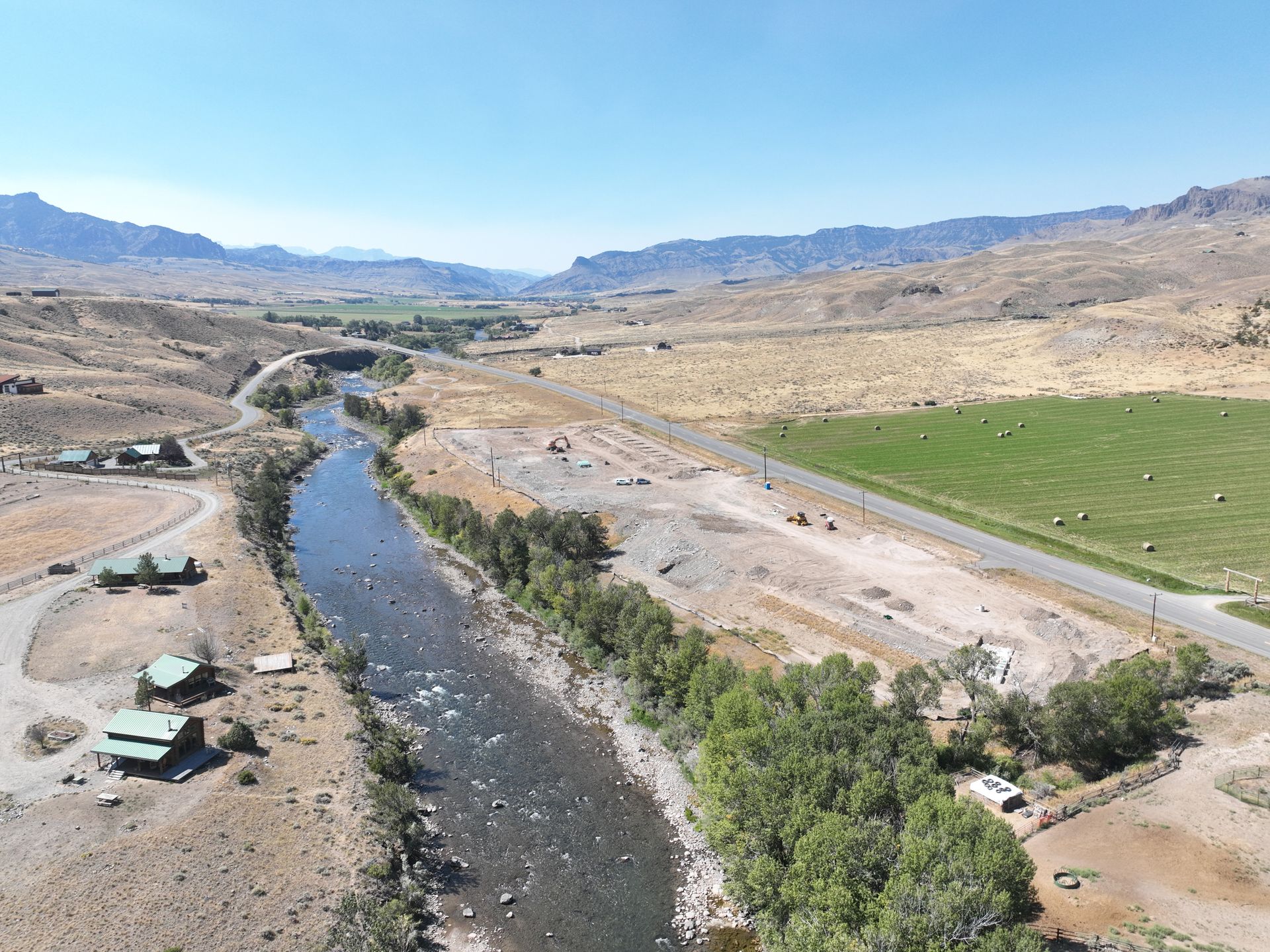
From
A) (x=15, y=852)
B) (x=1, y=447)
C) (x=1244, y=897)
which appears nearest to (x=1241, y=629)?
(x=1244, y=897)

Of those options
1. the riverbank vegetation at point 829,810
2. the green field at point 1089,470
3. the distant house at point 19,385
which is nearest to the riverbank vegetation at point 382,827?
the riverbank vegetation at point 829,810

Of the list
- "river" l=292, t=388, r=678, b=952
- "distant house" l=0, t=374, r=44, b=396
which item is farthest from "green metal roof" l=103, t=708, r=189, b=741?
"distant house" l=0, t=374, r=44, b=396

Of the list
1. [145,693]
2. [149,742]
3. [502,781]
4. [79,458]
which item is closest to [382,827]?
[502,781]

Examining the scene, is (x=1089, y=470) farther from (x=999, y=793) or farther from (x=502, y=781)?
(x=502, y=781)

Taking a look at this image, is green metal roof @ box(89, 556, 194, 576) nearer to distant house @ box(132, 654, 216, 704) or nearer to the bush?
distant house @ box(132, 654, 216, 704)

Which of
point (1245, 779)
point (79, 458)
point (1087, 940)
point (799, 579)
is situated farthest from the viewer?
point (79, 458)

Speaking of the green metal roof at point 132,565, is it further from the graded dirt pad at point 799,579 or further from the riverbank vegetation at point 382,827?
the graded dirt pad at point 799,579
